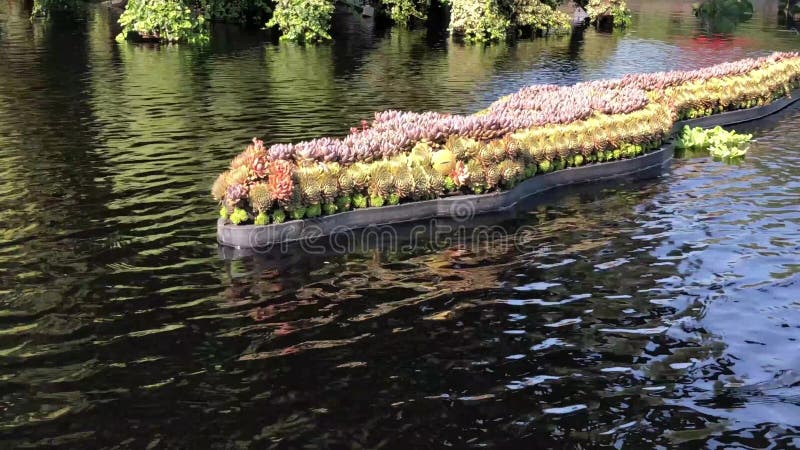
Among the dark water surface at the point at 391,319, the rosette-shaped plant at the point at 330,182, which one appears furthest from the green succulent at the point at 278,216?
the rosette-shaped plant at the point at 330,182

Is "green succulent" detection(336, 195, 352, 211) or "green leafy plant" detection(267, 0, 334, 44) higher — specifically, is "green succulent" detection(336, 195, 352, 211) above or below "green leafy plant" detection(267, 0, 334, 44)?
below

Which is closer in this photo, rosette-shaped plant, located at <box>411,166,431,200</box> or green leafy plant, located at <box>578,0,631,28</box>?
rosette-shaped plant, located at <box>411,166,431,200</box>

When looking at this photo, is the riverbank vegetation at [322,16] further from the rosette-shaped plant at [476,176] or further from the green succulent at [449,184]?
the green succulent at [449,184]

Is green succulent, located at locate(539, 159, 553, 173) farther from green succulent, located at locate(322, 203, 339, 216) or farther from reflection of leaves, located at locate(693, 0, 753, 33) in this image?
reflection of leaves, located at locate(693, 0, 753, 33)

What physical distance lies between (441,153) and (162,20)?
28914 millimetres

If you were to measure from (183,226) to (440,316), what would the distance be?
5.68 m

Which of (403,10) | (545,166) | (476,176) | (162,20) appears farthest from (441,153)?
(403,10)

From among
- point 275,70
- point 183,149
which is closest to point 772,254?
point 183,149

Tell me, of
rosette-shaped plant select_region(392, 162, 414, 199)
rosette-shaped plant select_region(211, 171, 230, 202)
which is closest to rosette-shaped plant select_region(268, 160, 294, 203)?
rosette-shaped plant select_region(211, 171, 230, 202)

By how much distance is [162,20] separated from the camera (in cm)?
3797

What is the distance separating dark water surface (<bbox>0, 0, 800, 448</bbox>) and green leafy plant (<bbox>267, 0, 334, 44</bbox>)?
22766mm

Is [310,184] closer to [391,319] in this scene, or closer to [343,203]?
[343,203]

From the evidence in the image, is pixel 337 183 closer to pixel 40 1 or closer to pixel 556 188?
pixel 556 188

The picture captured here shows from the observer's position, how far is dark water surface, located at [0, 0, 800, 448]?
736 cm
